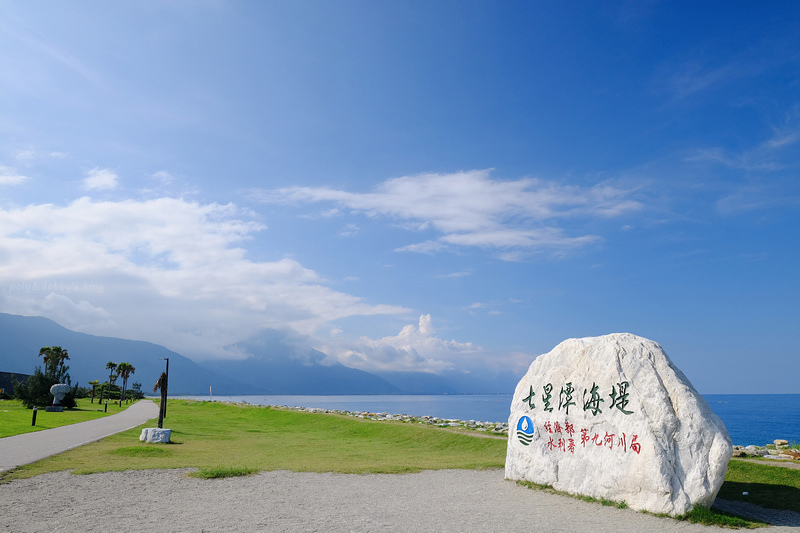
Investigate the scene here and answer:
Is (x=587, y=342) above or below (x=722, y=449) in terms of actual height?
above

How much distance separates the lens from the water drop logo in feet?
48.8

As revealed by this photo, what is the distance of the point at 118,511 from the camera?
10.6 meters

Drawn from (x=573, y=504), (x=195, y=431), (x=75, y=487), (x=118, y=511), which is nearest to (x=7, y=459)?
(x=75, y=487)

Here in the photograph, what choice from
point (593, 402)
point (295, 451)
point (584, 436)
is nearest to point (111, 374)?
point (295, 451)

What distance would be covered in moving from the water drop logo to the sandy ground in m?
1.31

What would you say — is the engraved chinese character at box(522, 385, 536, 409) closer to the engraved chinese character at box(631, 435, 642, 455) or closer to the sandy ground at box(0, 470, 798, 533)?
the sandy ground at box(0, 470, 798, 533)

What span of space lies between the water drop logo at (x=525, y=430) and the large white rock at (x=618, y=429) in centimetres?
3

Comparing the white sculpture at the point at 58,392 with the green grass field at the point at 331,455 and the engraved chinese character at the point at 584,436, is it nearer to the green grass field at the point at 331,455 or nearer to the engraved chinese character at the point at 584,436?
the green grass field at the point at 331,455

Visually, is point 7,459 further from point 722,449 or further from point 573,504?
point 722,449

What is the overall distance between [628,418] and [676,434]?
3.58 ft

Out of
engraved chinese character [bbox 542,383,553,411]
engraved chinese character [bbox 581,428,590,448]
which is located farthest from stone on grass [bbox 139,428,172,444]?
engraved chinese character [bbox 581,428,590,448]

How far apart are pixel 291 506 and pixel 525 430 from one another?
279 inches

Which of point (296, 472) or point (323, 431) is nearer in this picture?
point (296, 472)

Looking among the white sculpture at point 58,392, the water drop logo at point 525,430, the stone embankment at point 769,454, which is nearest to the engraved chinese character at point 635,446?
the water drop logo at point 525,430
